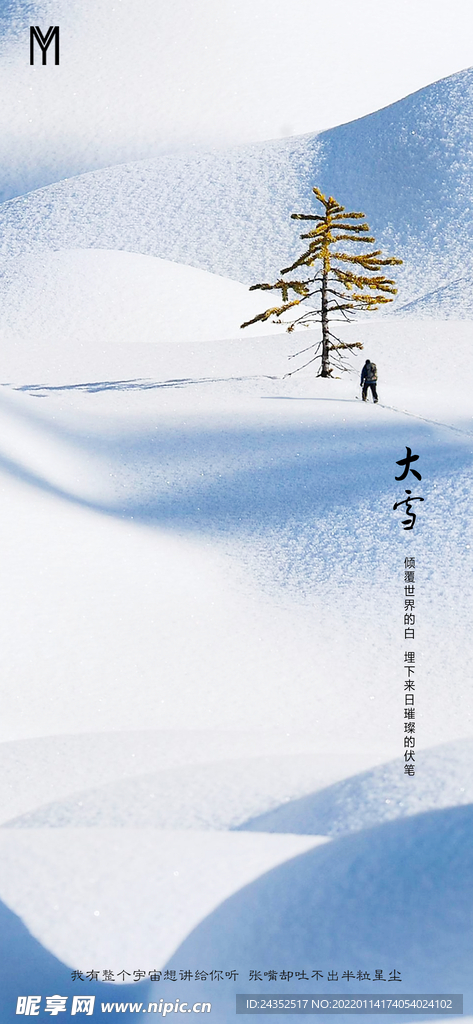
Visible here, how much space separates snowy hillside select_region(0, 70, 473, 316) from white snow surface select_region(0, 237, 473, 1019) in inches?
682

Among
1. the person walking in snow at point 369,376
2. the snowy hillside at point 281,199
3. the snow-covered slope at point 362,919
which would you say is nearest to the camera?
the snow-covered slope at point 362,919

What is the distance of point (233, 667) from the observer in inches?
476

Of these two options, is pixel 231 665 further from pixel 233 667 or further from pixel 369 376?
pixel 369 376

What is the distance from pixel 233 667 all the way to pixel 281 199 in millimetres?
36017

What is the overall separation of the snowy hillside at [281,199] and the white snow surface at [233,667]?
17.3 metres

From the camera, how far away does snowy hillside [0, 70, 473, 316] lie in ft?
135

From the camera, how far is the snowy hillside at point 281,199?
41222 millimetres

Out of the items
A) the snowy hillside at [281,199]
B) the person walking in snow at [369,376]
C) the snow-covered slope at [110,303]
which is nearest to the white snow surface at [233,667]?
the person walking in snow at [369,376]

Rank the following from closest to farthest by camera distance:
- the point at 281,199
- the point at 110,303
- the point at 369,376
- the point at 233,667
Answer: the point at 233,667 < the point at 369,376 < the point at 110,303 < the point at 281,199

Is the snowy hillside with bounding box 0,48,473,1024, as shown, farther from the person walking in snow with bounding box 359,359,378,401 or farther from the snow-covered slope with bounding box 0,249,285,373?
the snow-covered slope with bounding box 0,249,285,373

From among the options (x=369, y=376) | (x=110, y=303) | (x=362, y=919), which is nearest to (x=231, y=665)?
(x=362, y=919)

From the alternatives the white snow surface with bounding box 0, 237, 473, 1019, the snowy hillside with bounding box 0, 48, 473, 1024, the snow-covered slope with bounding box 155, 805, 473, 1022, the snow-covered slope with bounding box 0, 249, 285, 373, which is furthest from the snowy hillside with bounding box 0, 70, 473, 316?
the snow-covered slope with bounding box 155, 805, 473, 1022

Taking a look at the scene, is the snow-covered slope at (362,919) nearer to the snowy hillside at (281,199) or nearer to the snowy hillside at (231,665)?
the snowy hillside at (231,665)

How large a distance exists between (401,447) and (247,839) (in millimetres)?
10685
